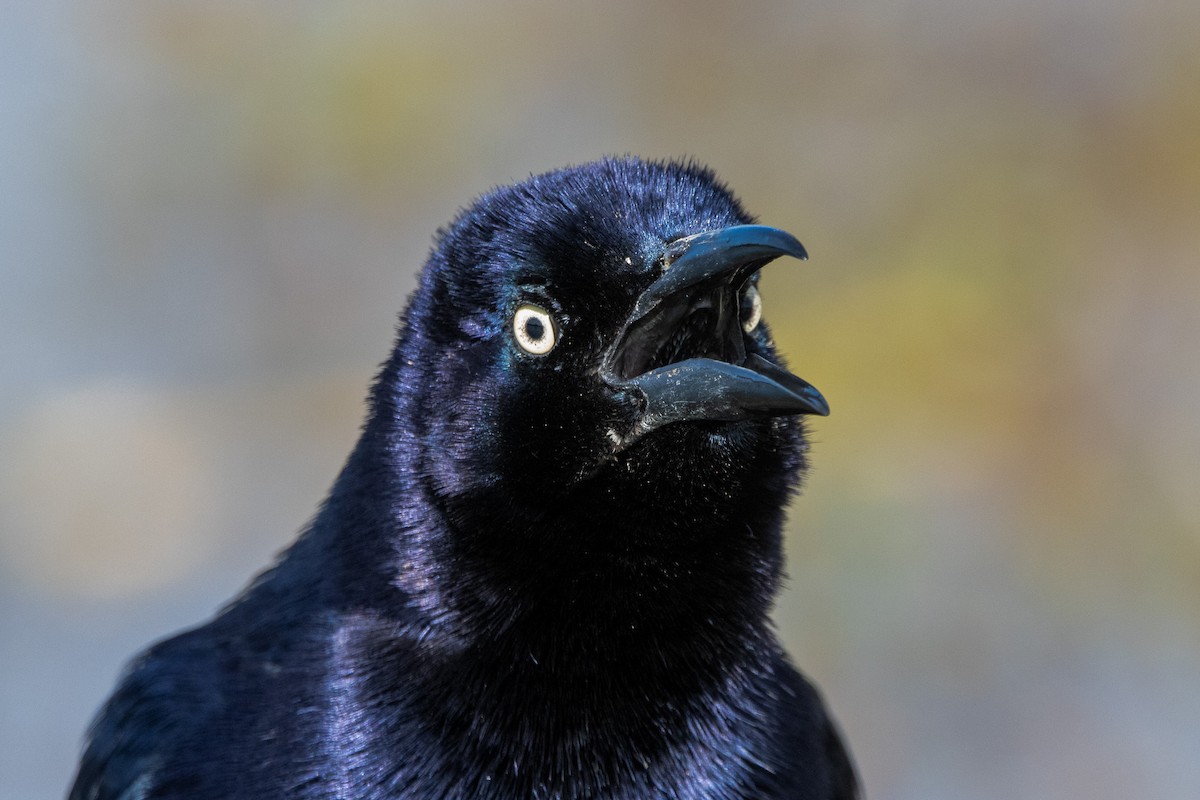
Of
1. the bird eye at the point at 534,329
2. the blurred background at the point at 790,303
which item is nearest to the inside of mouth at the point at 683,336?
the bird eye at the point at 534,329

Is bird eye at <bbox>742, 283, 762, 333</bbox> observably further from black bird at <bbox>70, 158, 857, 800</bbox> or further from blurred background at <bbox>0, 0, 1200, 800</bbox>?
blurred background at <bbox>0, 0, 1200, 800</bbox>

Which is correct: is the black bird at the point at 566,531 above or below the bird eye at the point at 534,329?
below

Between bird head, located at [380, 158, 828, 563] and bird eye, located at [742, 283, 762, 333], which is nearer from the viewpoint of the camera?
bird head, located at [380, 158, 828, 563]

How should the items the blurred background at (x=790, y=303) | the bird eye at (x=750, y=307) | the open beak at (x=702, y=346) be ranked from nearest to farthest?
the open beak at (x=702, y=346), the bird eye at (x=750, y=307), the blurred background at (x=790, y=303)

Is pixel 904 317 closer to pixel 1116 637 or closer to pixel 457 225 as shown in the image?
pixel 1116 637

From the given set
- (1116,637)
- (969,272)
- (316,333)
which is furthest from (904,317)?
(316,333)

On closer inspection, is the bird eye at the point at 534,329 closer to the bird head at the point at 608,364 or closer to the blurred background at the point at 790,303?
the bird head at the point at 608,364

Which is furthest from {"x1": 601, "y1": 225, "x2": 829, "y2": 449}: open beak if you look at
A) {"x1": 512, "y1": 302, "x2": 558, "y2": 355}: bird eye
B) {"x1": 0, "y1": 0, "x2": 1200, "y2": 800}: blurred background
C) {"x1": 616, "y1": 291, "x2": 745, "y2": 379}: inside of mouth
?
{"x1": 0, "y1": 0, "x2": 1200, "y2": 800}: blurred background
